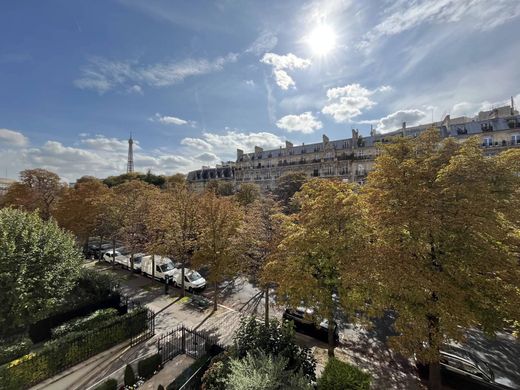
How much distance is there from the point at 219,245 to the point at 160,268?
888cm

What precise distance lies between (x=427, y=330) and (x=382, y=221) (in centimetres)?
393

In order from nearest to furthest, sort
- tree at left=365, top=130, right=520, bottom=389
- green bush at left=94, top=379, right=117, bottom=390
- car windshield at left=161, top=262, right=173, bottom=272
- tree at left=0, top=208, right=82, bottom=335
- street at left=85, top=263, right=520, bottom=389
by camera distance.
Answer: tree at left=365, top=130, right=520, bottom=389 → green bush at left=94, top=379, right=117, bottom=390 → tree at left=0, top=208, right=82, bottom=335 → street at left=85, top=263, right=520, bottom=389 → car windshield at left=161, top=262, right=173, bottom=272

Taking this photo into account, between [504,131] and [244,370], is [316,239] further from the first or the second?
[504,131]

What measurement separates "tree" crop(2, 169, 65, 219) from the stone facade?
41448 mm

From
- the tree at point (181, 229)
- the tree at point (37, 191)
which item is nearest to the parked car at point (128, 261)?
the tree at point (181, 229)

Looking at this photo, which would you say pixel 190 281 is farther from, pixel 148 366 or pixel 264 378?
pixel 264 378

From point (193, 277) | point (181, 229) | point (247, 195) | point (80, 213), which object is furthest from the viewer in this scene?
point (247, 195)

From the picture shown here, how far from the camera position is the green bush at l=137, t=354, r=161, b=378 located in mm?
10188

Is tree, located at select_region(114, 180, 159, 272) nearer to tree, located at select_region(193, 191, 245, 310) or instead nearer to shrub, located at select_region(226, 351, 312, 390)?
tree, located at select_region(193, 191, 245, 310)

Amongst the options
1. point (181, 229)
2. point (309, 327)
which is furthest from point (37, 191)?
point (309, 327)

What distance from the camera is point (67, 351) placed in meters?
11.0

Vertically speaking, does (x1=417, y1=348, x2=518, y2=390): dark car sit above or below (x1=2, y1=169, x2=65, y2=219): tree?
below

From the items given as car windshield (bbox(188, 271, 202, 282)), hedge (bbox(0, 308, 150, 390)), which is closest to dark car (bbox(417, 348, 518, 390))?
hedge (bbox(0, 308, 150, 390))

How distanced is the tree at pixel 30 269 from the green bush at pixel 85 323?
113 cm
